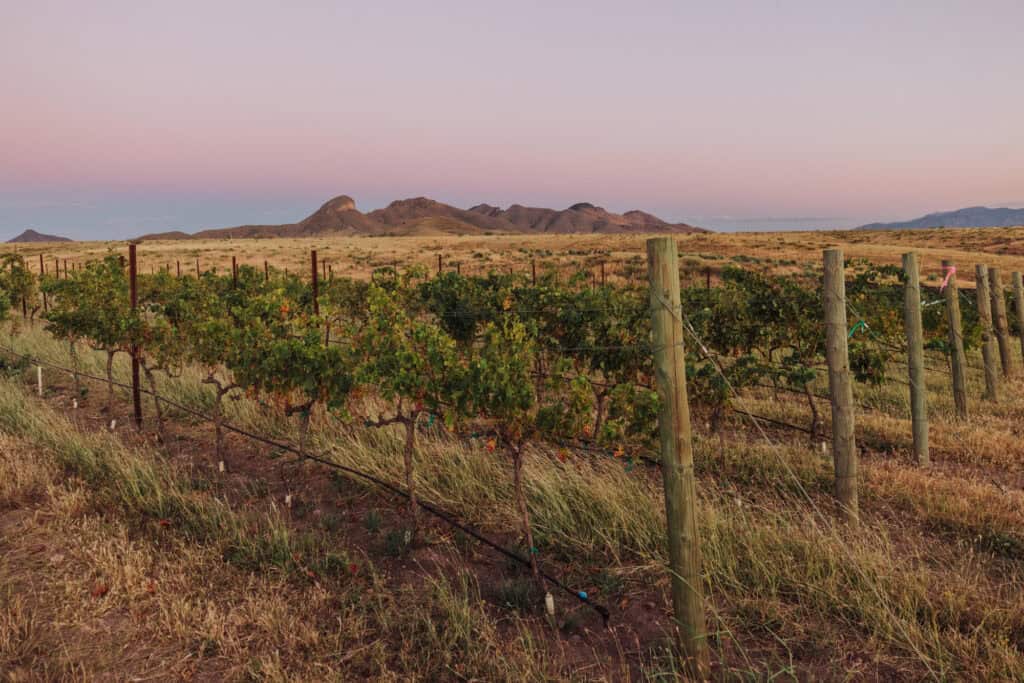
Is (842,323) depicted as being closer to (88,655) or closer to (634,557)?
(634,557)

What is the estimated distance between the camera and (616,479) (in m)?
6.27

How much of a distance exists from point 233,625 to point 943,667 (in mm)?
4395

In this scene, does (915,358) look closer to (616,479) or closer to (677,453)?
(616,479)

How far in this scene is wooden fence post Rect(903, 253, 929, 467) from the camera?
703 cm

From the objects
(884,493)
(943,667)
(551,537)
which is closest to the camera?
(943,667)

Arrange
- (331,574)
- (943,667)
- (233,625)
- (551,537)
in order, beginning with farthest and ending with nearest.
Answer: (551,537) → (331,574) → (233,625) → (943,667)

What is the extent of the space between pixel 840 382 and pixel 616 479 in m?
2.26

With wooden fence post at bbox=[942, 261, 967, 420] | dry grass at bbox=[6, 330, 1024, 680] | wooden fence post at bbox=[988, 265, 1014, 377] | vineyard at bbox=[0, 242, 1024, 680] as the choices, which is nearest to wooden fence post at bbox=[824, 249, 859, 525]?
vineyard at bbox=[0, 242, 1024, 680]

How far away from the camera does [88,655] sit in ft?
13.2

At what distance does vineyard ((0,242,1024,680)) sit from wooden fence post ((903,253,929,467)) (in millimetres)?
27

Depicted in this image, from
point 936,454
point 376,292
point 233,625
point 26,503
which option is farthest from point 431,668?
point 936,454

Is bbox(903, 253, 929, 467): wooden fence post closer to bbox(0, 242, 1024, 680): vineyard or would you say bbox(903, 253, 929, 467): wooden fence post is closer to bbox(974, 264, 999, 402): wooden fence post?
bbox(0, 242, 1024, 680): vineyard

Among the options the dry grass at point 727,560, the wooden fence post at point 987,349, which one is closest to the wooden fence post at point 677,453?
the dry grass at point 727,560

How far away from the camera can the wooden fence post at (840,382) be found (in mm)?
5332
